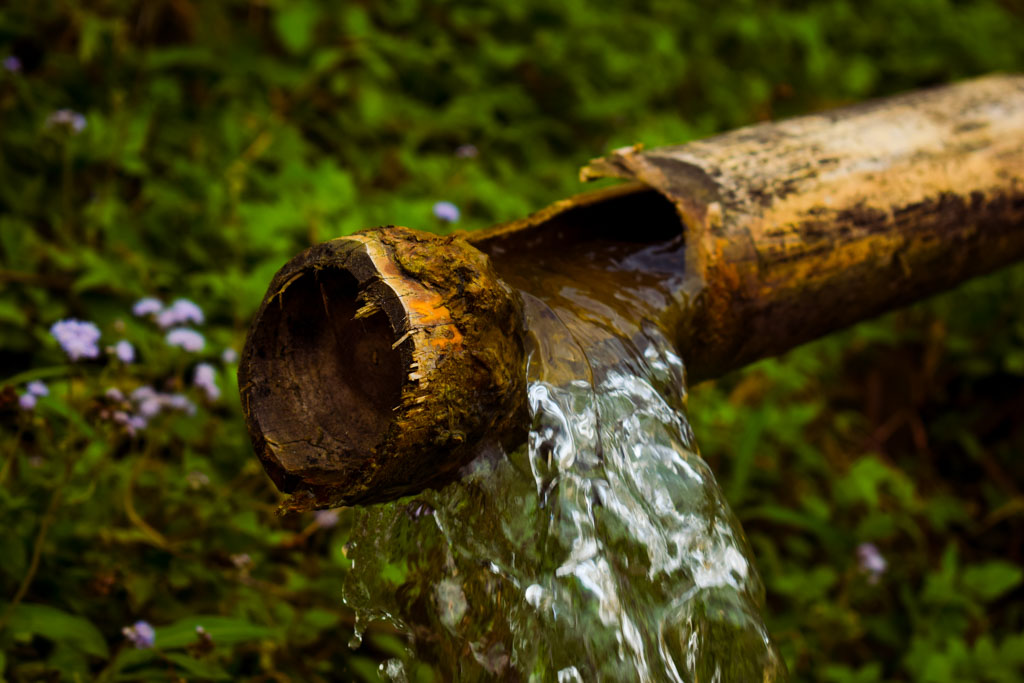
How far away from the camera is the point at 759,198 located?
5.81 ft

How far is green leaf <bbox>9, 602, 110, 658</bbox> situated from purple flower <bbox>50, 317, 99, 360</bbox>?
1.55 ft

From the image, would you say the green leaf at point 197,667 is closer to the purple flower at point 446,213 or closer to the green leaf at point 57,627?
the green leaf at point 57,627

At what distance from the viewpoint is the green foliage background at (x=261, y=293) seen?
193cm

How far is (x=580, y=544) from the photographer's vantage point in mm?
1432

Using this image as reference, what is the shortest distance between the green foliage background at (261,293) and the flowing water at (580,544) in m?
0.42

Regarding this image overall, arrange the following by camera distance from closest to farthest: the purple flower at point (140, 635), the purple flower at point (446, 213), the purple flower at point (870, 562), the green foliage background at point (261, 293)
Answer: the purple flower at point (140, 635) < the green foliage background at point (261, 293) < the purple flower at point (446, 213) < the purple flower at point (870, 562)

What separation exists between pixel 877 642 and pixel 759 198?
1.79 m

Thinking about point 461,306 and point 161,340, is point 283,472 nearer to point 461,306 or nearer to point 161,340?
point 461,306

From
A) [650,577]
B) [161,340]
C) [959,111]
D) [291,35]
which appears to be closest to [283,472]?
[650,577]

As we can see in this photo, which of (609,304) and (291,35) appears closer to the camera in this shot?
(609,304)

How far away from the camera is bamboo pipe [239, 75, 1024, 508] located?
4.12ft

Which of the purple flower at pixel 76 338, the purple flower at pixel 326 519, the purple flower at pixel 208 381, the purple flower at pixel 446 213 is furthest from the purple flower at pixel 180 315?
the purple flower at pixel 446 213

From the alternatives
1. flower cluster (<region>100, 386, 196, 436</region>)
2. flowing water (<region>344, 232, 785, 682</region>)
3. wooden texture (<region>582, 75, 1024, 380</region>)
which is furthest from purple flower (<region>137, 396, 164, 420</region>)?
wooden texture (<region>582, 75, 1024, 380</region>)

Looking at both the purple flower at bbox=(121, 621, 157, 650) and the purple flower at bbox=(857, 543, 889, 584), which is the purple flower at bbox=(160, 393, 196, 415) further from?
the purple flower at bbox=(857, 543, 889, 584)
